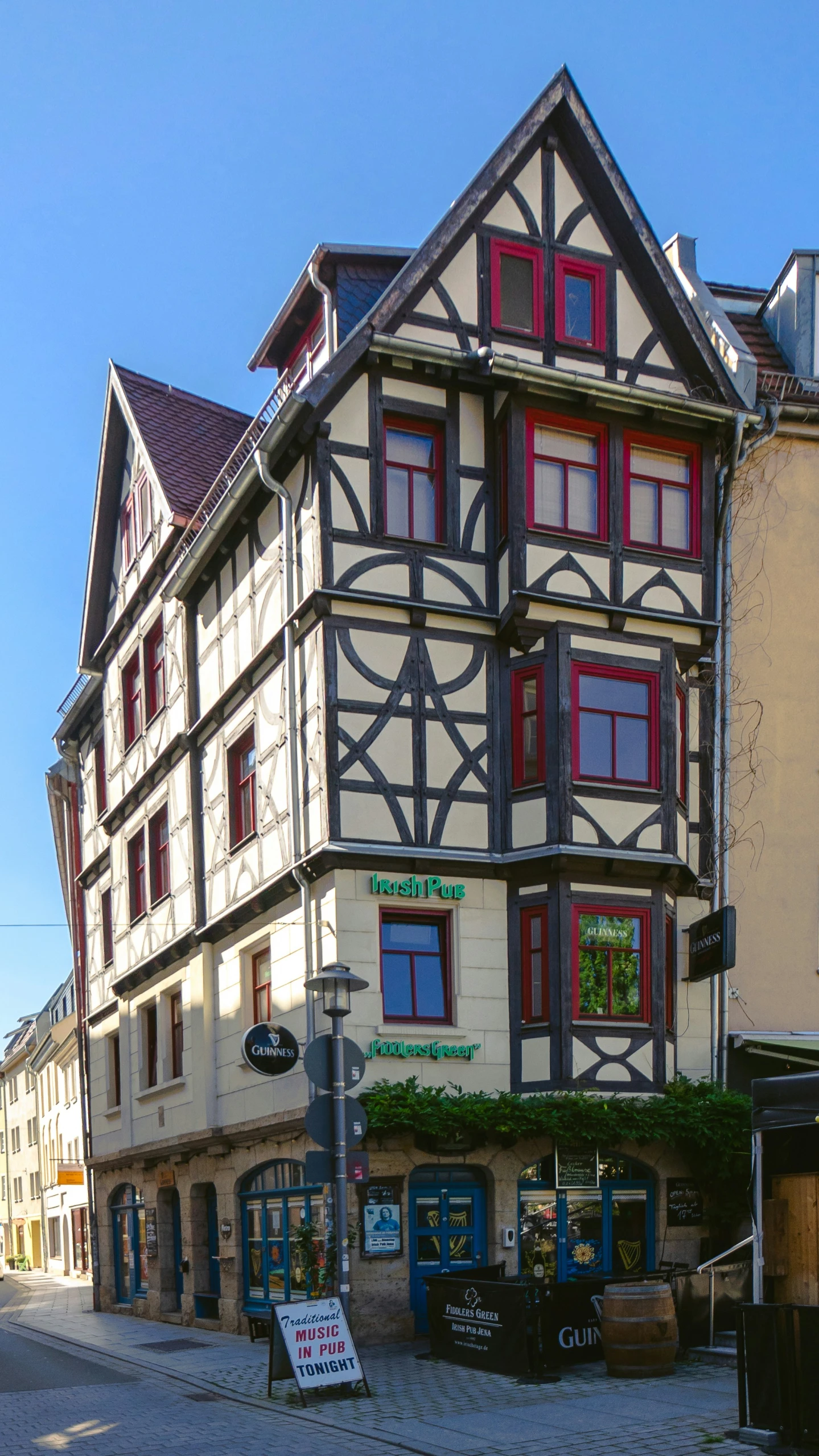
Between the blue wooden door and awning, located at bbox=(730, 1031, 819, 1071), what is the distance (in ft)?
14.0

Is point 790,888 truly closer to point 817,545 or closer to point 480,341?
point 817,545

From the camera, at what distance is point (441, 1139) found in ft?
58.9

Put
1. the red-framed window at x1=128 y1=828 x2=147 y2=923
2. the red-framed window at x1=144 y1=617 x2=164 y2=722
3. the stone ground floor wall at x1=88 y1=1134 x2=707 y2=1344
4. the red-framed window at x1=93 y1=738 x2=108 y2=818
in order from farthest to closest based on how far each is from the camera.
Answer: the red-framed window at x1=93 y1=738 x2=108 y2=818
the red-framed window at x1=128 y1=828 x2=147 y2=923
the red-framed window at x1=144 y1=617 x2=164 y2=722
the stone ground floor wall at x1=88 y1=1134 x2=707 y2=1344

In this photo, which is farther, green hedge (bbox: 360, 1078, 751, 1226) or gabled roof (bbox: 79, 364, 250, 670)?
gabled roof (bbox: 79, 364, 250, 670)

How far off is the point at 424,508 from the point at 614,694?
3.50m

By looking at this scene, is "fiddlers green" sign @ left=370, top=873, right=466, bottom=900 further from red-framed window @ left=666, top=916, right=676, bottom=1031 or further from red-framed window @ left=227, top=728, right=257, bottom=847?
red-framed window @ left=227, top=728, right=257, bottom=847

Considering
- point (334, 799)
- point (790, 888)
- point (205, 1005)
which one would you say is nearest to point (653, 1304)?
point (334, 799)

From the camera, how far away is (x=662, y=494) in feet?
67.9

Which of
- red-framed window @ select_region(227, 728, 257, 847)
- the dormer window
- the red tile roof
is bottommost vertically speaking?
red-framed window @ select_region(227, 728, 257, 847)

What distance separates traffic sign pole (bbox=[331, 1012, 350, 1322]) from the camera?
13781mm

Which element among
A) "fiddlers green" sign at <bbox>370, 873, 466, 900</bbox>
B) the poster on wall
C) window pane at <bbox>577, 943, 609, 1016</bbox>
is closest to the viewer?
the poster on wall

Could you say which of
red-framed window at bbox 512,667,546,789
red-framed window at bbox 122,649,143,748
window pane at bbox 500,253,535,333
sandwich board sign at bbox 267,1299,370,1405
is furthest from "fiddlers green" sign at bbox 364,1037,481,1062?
red-framed window at bbox 122,649,143,748

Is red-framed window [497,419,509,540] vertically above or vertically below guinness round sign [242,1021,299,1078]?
above

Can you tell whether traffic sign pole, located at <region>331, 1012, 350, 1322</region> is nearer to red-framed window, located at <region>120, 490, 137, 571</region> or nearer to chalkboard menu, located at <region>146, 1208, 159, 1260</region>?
chalkboard menu, located at <region>146, 1208, 159, 1260</region>
